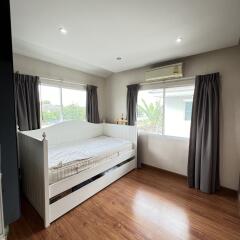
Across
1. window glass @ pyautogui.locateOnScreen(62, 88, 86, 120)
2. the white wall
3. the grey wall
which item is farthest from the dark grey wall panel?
the grey wall

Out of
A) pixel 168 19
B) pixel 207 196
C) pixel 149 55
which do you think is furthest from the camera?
pixel 149 55

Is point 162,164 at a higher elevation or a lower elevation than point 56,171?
lower

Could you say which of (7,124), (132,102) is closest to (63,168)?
(7,124)

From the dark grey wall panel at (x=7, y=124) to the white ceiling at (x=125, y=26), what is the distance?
305 millimetres

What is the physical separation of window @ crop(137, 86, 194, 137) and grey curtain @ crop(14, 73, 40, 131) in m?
2.19

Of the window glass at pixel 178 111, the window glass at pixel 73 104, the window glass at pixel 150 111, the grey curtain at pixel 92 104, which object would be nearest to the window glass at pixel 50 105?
the window glass at pixel 73 104

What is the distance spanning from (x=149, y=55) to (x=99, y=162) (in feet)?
6.83

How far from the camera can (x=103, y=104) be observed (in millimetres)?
4141

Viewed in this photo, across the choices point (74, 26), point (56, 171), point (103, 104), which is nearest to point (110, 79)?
point (103, 104)

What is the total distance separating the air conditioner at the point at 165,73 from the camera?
2.66 metres

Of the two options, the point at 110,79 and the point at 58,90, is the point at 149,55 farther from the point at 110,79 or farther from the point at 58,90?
the point at 58,90

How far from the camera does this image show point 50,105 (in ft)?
9.85

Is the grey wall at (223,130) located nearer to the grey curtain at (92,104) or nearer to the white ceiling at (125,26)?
Answer: the white ceiling at (125,26)

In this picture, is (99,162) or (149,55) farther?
(149,55)
